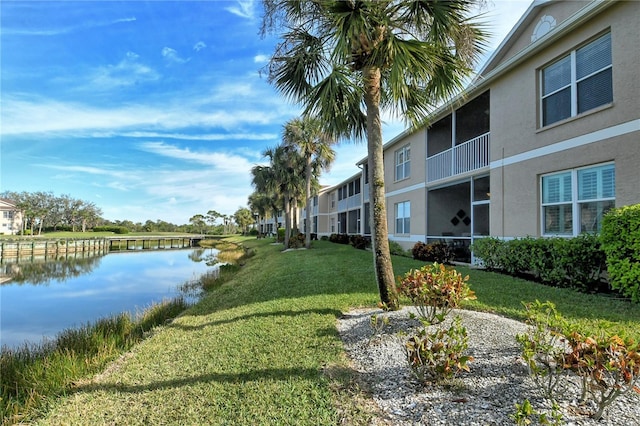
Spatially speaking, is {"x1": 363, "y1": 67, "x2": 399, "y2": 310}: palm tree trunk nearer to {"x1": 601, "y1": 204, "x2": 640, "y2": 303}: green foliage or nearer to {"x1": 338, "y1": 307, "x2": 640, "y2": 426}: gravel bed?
{"x1": 338, "y1": 307, "x2": 640, "y2": 426}: gravel bed

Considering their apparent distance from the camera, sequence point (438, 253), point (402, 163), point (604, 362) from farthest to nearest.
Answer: point (402, 163), point (438, 253), point (604, 362)

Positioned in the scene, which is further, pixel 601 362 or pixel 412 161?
pixel 412 161

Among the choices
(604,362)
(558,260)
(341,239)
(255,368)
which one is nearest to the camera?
(604,362)

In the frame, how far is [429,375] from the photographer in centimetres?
335

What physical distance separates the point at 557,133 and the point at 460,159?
449cm

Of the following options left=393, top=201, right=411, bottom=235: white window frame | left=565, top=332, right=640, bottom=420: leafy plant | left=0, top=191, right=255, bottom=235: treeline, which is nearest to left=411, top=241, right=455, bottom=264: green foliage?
left=393, top=201, right=411, bottom=235: white window frame

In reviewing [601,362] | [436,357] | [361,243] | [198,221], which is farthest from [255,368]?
[198,221]

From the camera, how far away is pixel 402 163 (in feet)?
61.1

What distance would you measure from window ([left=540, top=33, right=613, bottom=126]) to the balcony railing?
2474 mm

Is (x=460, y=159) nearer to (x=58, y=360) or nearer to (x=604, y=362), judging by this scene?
(x=604, y=362)

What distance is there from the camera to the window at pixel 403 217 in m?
17.6

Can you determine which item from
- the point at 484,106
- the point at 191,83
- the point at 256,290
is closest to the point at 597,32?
the point at 484,106

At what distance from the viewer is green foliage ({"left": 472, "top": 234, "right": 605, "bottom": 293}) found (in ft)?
23.8

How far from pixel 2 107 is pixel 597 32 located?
23.4 meters
